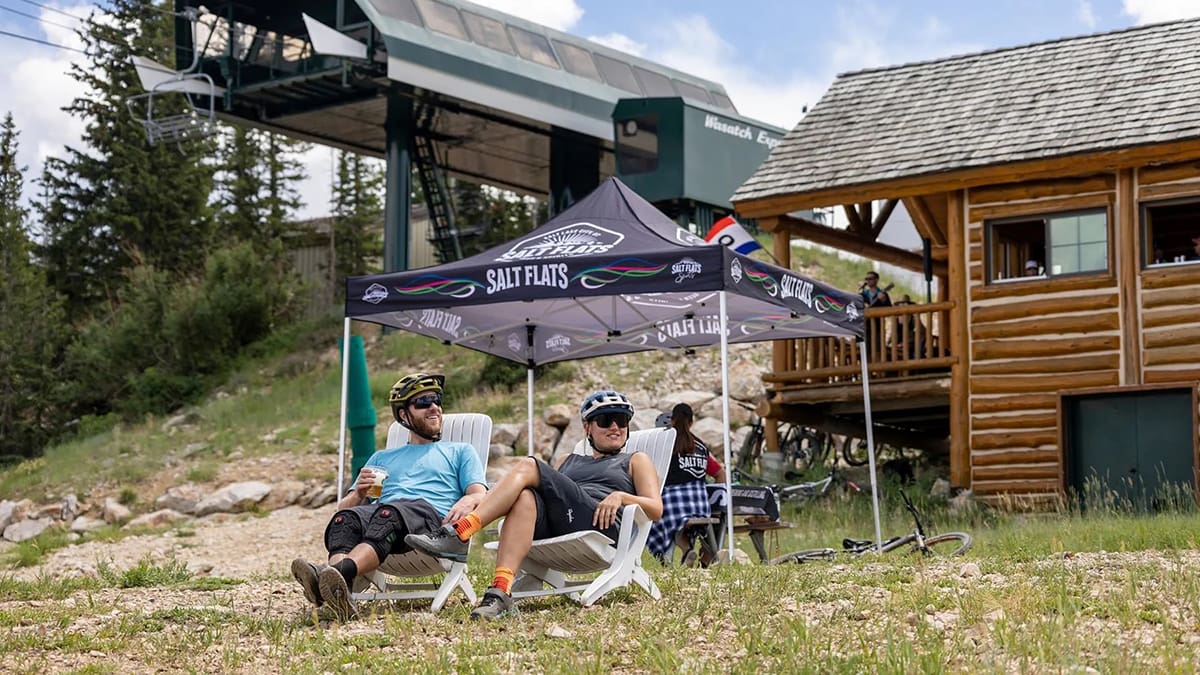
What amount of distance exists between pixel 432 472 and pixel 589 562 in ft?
3.47

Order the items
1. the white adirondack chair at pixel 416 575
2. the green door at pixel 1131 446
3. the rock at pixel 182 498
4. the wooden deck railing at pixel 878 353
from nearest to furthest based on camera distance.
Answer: the white adirondack chair at pixel 416 575 → the green door at pixel 1131 446 → the wooden deck railing at pixel 878 353 → the rock at pixel 182 498

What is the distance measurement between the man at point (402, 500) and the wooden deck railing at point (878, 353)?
38.1 feet

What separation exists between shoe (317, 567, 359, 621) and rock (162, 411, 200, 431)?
79.3ft

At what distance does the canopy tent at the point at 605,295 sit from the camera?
40.0 feet

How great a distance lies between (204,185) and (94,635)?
40.8 metres

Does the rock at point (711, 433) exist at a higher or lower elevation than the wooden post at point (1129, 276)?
lower

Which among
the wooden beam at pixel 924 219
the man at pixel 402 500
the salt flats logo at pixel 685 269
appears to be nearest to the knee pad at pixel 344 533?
the man at pixel 402 500

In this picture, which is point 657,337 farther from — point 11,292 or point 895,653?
point 11,292

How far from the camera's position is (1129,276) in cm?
1961

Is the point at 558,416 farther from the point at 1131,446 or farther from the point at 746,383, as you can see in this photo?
the point at 1131,446

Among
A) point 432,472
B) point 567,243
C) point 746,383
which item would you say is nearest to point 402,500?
point 432,472

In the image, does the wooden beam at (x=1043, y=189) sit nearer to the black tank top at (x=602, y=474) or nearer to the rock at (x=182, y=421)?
the black tank top at (x=602, y=474)

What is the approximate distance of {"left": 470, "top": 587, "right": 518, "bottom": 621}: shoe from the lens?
821 cm

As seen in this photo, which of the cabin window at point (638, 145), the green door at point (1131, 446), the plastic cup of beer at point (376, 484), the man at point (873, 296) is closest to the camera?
the plastic cup of beer at point (376, 484)
